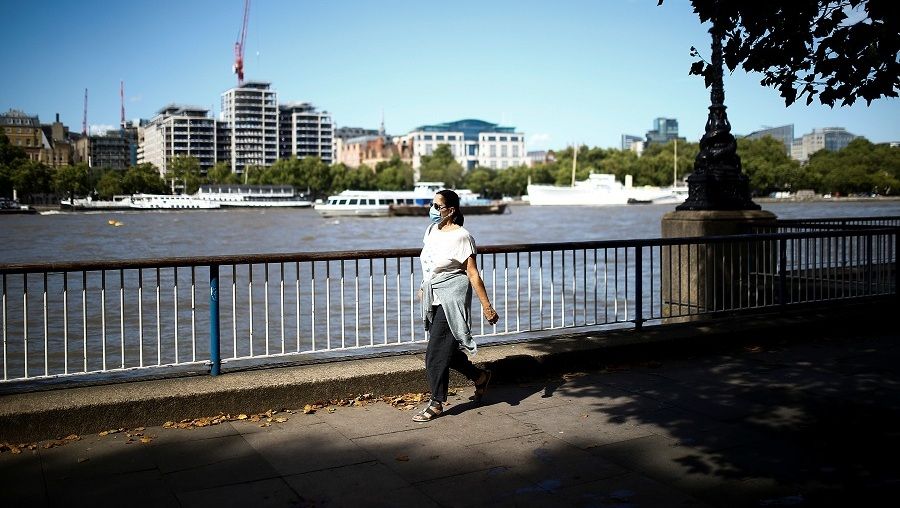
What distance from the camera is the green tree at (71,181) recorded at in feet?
593

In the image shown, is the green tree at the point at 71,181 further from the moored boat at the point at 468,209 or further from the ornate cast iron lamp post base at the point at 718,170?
the ornate cast iron lamp post base at the point at 718,170

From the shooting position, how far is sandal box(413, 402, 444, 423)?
23.4 ft

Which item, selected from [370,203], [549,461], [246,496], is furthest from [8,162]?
[549,461]

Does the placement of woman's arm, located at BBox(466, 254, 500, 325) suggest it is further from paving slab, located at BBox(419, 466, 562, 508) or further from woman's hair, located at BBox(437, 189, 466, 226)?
paving slab, located at BBox(419, 466, 562, 508)

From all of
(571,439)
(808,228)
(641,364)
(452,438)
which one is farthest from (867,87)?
(808,228)

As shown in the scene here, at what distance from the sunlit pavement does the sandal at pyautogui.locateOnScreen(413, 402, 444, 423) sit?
62 millimetres

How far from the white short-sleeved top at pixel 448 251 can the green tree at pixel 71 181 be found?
605 ft

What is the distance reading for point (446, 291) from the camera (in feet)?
23.6

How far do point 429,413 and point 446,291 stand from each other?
A: 3.25 ft

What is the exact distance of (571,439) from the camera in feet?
21.6

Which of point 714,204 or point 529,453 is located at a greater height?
point 714,204

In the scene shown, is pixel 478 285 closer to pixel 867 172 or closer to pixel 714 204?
pixel 714 204

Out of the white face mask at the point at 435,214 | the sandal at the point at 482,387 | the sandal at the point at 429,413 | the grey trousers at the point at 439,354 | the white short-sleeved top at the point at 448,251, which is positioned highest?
the white face mask at the point at 435,214

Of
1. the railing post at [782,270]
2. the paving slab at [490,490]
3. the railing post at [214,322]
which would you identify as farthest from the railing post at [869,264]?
the railing post at [214,322]
